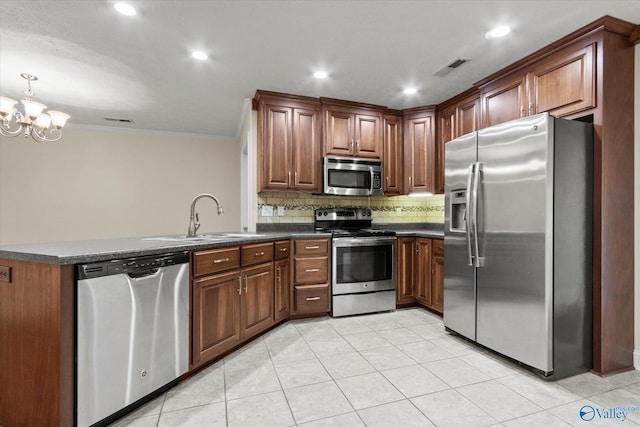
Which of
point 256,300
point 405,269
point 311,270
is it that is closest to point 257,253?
point 256,300

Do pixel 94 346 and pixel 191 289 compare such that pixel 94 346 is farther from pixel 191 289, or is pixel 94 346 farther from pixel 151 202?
pixel 151 202

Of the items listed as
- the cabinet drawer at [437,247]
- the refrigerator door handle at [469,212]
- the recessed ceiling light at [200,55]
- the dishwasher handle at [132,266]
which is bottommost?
the cabinet drawer at [437,247]

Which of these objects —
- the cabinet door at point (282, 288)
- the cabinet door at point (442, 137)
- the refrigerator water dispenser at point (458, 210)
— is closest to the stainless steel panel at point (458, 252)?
the refrigerator water dispenser at point (458, 210)

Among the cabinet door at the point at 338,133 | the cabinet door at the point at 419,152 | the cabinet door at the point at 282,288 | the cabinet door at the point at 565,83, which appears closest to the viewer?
the cabinet door at the point at 565,83

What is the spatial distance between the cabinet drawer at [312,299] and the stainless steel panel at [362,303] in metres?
0.09

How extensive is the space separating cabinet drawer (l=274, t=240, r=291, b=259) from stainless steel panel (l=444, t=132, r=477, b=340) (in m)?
1.56

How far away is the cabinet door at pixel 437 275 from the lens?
335cm

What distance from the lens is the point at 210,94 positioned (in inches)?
141

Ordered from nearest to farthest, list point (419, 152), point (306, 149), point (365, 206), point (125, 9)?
point (125, 9)
point (306, 149)
point (419, 152)
point (365, 206)

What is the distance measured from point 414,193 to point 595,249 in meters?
2.01

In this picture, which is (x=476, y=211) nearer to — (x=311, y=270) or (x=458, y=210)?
(x=458, y=210)

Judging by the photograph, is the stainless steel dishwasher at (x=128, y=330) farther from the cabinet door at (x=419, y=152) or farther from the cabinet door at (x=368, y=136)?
the cabinet door at (x=419, y=152)

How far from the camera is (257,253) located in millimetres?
2789

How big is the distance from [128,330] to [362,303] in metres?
2.40
